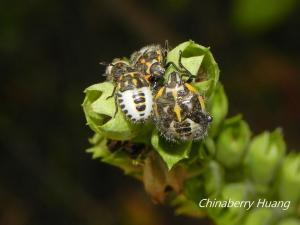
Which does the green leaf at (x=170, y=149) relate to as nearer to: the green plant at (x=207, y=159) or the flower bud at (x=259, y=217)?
the green plant at (x=207, y=159)

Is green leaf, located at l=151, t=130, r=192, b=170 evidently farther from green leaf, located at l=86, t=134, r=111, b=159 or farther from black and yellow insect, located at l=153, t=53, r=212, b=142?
green leaf, located at l=86, t=134, r=111, b=159

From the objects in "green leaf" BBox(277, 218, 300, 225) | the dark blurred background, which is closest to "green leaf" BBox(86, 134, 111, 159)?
"green leaf" BBox(277, 218, 300, 225)

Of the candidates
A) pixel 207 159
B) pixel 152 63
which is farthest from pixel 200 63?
pixel 207 159

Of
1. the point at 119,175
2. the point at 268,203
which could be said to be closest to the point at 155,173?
the point at 268,203

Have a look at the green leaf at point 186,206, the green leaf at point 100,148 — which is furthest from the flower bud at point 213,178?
the green leaf at point 100,148

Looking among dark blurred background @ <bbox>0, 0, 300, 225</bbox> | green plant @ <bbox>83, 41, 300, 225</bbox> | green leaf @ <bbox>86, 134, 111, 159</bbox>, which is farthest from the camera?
dark blurred background @ <bbox>0, 0, 300, 225</bbox>

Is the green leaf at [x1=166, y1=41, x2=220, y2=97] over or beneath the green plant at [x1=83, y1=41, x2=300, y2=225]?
over

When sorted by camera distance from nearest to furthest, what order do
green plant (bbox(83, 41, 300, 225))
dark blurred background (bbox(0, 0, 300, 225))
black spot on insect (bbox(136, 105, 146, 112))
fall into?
1. black spot on insect (bbox(136, 105, 146, 112))
2. green plant (bbox(83, 41, 300, 225))
3. dark blurred background (bbox(0, 0, 300, 225))
